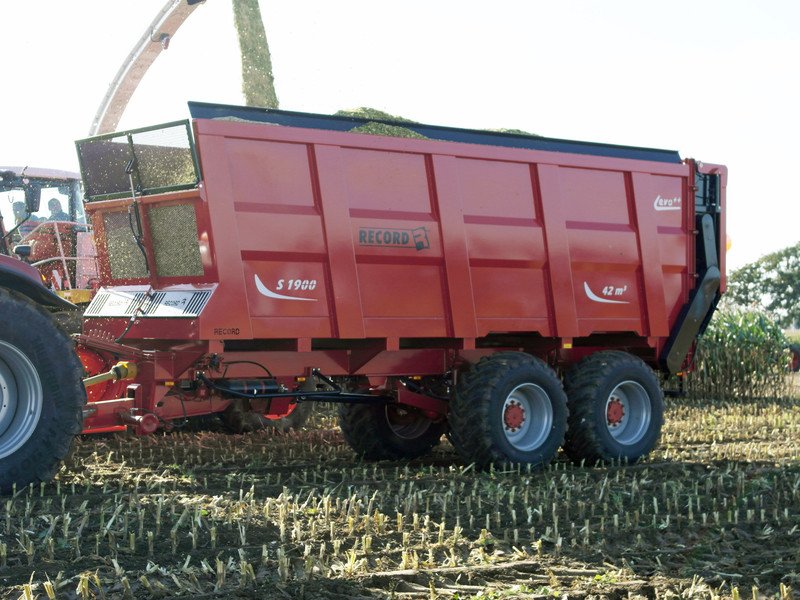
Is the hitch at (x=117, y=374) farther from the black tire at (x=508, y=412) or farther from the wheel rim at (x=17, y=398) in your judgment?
the black tire at (x=508, y=412)

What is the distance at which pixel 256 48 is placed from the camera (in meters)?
16.0

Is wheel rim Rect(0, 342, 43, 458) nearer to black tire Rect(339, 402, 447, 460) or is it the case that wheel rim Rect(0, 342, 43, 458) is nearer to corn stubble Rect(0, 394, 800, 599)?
corn stubble Rect(0, 394, 800, 599)

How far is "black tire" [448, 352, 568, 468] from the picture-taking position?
868 centimetres

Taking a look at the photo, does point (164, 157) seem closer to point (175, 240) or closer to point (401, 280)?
point (175, 240)

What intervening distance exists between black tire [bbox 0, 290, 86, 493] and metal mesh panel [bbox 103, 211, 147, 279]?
1791 millimetres

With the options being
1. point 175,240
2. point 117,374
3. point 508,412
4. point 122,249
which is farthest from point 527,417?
point 122,249

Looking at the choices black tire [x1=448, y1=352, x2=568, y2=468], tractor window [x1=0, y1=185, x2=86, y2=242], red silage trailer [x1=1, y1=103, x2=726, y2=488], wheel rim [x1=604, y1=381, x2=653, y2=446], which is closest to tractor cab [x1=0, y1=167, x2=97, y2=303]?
tractor window [x1=0, y1=185, x2=86, y2=242]

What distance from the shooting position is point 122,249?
27.8 ft

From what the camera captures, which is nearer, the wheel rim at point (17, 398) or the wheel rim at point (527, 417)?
the wheel rim at point (17, 398)

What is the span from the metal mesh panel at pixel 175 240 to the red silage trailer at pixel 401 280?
0.9 inches

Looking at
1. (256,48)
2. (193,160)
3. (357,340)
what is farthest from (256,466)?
(256,48)

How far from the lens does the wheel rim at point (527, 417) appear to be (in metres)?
8.96

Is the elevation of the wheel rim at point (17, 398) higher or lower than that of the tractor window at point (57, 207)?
lower

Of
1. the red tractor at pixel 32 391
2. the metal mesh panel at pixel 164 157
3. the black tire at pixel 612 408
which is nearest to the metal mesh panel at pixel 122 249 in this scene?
the metal mesh panel at pixel 164 157
